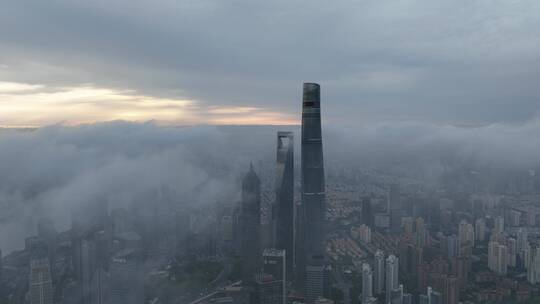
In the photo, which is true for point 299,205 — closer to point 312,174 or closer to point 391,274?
point 312,174

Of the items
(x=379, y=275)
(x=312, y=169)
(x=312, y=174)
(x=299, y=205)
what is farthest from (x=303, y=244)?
(x=379, y=275)

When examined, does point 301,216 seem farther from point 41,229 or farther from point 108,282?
point 41,229

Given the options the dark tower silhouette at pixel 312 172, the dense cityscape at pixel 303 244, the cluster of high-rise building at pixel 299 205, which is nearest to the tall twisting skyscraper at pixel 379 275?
the dense cityscape at pixel 303 244

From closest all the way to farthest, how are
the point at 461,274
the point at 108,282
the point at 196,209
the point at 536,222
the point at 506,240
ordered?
the point at 108,282 < the point at 461,274 < the point at 506,240 < the point at 196,209 < the point at 536,222

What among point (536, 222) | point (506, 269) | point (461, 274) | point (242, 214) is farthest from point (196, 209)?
point (536, 222)

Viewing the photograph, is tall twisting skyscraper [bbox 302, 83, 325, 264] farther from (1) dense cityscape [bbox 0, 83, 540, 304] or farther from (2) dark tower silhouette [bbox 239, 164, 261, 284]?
(2) dark tower silhouette [bbox 239, 164, 261, 284]
